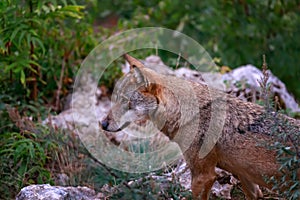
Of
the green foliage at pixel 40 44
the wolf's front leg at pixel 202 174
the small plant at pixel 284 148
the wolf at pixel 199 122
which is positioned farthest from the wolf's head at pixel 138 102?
the green foliage at pixel 40 44

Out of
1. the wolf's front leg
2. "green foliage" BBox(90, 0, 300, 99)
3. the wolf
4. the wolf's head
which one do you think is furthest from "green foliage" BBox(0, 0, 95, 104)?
"green foliage" BBox(90, 0, 300, 99)

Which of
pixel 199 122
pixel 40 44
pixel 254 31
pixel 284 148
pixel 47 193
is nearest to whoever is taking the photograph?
pixel 284 148

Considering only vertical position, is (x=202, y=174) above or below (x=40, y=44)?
below

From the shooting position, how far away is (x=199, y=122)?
6047mm

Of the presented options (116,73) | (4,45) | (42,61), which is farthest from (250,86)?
(4,45)

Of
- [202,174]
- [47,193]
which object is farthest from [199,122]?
[47,193]

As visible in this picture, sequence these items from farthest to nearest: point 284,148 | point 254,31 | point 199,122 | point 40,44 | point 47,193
A: point 254,31, point 40,44, point 199,122, point 47,193, point 284,148

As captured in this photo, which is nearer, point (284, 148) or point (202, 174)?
point (284, 148)

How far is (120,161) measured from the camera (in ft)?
24.5

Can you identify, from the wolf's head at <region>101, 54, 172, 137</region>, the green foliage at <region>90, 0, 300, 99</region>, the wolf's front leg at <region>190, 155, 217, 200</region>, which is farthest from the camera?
the green foliage at <region>90, 0, 300, 99</region>

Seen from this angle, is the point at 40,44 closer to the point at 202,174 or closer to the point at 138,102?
the point at 138,102

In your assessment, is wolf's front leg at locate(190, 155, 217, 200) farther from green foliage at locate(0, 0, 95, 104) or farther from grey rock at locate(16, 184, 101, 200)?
green foliage at locate(0, 0, 95, 104)

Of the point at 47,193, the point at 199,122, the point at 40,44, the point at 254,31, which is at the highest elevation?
the point at 40,44

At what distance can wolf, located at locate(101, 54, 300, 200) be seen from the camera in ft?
19.1
